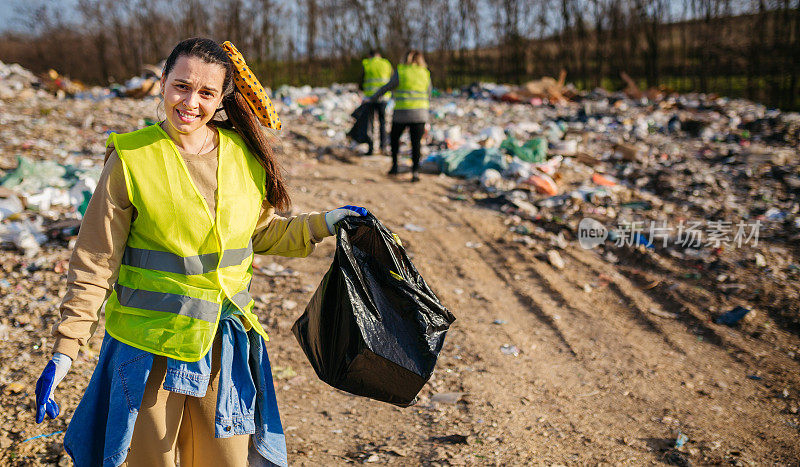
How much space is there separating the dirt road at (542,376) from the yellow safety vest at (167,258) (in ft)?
4.48

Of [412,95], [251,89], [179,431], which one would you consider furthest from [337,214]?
[412,95]

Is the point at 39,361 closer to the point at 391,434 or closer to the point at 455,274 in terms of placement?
the point at 391,434

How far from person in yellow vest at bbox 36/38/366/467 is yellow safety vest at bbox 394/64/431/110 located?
5.19 meters

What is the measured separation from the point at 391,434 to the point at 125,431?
5.28 ft

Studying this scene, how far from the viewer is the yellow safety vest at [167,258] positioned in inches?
55.8

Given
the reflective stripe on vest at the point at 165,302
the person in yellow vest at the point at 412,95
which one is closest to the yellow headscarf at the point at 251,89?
the reflective stripe on vest at the point at 165,302

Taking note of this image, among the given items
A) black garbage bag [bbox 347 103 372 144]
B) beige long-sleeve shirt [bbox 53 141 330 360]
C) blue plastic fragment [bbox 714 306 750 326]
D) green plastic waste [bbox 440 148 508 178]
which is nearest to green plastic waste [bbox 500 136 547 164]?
green plastic waste [bbox 440 148 508 178]

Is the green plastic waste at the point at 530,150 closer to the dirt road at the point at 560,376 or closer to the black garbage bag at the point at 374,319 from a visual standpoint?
the dirt road at the point at 560,376

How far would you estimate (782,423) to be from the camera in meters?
3.11

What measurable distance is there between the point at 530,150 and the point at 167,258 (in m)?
6.69

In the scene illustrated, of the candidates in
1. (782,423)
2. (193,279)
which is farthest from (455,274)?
(193,279)

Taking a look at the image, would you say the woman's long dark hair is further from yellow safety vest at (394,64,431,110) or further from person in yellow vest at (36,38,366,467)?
yellow safety vest at (394,64,431,110)

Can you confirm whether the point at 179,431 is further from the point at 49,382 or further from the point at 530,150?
the point at 530,150

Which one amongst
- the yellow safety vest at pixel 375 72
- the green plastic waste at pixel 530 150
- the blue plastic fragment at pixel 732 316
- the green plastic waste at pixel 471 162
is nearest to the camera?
the blue plastic fragment at pixel 732 316
